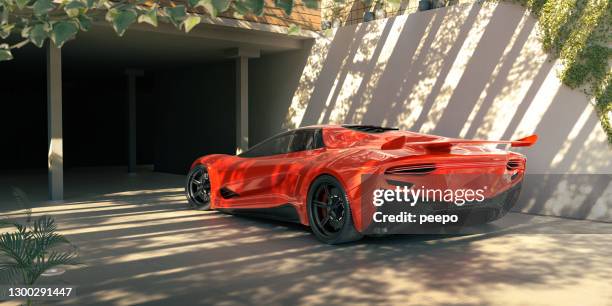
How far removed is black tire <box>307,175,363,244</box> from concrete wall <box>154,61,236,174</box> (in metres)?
8.27

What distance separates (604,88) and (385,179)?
3.90 meters

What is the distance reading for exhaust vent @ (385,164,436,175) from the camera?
4.87 meters

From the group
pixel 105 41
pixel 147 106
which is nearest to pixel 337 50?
pixel 105 41

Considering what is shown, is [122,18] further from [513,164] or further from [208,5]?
[513,164]

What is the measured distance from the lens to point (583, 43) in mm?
7238

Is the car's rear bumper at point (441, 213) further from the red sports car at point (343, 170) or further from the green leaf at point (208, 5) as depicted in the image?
the green leaf at point (208, 5)

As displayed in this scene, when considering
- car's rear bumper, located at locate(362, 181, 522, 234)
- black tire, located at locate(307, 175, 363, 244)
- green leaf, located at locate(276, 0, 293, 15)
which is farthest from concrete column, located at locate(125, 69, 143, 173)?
green leaf, located at locate(276, 0, 293, 15)

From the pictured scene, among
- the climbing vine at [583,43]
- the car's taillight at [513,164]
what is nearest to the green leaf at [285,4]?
the car's taillight at [513,164]

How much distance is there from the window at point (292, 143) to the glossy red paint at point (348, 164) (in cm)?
9

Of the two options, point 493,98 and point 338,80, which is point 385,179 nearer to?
point 493,98

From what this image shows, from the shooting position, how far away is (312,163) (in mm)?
5641

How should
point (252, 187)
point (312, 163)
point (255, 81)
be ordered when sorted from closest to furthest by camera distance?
point (312, 163), point (252, 187), point (255, 81)

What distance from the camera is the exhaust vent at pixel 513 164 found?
5344mm

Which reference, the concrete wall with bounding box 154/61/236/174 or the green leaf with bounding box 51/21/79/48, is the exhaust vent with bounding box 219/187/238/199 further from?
the concrete wall with bounding box 154/61/236/174
